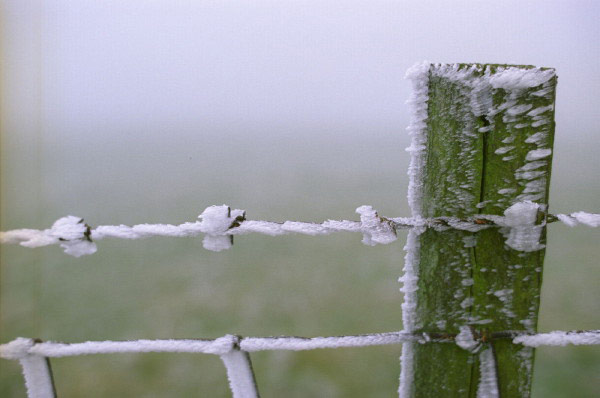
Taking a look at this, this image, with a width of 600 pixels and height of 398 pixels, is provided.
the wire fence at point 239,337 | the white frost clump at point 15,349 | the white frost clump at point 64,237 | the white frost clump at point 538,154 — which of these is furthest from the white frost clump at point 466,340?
the white frost clump at point 15,349

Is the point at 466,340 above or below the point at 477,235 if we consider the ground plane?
below

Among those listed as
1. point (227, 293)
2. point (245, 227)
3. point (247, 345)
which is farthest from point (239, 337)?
point (227, 293)

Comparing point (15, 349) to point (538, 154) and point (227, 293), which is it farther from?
point (227, 293)

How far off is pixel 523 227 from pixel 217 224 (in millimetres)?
498

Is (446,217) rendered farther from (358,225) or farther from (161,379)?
(161,379)

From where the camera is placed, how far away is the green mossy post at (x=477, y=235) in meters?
0.68

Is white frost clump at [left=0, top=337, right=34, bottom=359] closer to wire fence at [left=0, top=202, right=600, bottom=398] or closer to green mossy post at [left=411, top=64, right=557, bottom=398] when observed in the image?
wire fence at [left=0, top=202, right=600, bottom=398]

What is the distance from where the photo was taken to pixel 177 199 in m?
10.2

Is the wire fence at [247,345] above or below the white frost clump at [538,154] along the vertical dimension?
below

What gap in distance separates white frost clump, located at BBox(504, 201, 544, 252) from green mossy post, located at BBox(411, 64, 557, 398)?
0.01m

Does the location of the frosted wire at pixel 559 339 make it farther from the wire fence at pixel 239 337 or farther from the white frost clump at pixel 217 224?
the white frost clump at pixel 217 224

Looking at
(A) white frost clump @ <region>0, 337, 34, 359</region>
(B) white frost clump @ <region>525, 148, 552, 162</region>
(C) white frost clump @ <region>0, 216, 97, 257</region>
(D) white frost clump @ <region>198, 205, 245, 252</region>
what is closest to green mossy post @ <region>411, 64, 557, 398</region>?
(B) white frost clump @ <region>525, 148, 552, 162</region>

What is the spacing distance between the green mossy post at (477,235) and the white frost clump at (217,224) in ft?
1.05

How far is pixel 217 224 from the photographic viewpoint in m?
0.70
